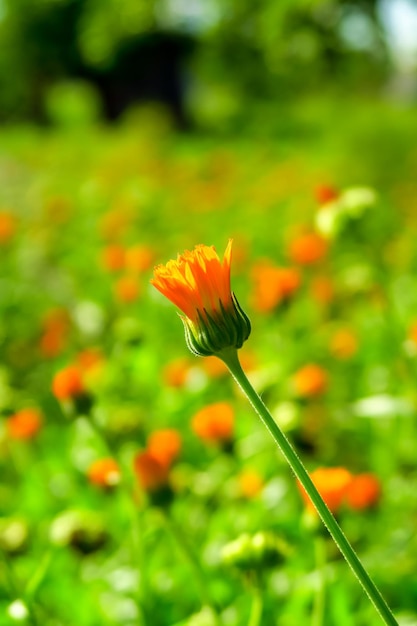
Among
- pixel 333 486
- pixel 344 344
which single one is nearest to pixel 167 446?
pixel 333 486

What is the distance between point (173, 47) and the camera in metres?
20.3

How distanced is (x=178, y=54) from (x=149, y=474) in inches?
802

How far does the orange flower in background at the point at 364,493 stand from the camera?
162 cm

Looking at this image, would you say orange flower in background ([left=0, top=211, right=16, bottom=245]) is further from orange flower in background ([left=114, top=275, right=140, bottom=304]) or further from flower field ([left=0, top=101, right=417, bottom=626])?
orange flower in background ([left=114, top=275, right=140, bottom=304])

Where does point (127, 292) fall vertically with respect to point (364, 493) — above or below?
above

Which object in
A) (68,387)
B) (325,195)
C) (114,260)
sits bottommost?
(68,387)

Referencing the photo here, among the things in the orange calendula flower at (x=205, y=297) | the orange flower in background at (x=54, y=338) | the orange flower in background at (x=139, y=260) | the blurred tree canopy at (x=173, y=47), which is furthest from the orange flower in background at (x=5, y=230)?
the blurred tree canopy at (x=173, y=47)

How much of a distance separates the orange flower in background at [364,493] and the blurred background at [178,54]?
11.7 metres

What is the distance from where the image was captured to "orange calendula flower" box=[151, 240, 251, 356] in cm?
80

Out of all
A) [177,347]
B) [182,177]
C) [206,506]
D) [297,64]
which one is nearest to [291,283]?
[206,506]

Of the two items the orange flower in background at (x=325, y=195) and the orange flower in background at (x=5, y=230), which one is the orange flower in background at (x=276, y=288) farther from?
the orange flower in background at (x=5, y=230)

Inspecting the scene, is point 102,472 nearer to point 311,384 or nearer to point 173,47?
point 311,384

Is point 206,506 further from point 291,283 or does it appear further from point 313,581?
point 291,283

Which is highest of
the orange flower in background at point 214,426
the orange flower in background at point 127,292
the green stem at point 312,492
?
the orange flower in background at point 127,292
